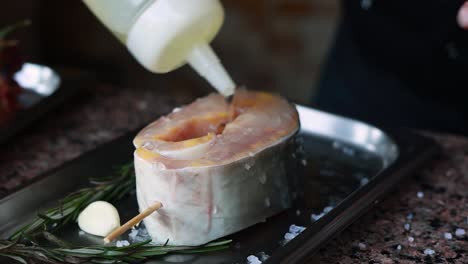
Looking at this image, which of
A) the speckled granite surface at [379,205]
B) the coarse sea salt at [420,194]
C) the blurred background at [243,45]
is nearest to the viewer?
the speckled granite surface at [379,205]

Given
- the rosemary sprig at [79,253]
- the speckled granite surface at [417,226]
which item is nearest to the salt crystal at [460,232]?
the speckled granite surface at [417,226]

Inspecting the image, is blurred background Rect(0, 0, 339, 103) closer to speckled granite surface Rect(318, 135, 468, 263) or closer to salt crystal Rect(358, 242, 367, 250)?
speckled granite surface Rect(318, 135, 468, 263)

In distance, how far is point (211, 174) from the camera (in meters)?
0.95

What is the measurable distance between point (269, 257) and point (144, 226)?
23 centimetres

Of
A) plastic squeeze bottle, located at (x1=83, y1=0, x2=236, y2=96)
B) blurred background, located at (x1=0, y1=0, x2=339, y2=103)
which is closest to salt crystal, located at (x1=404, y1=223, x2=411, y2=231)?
plastic squeeze bottle, located at (x1=83, y1=0, x2=236, y2=96)

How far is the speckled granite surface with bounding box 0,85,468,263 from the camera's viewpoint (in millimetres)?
1018

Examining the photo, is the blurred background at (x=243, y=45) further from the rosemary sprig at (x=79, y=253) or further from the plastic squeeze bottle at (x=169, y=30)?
the rosemary sprig at (x=79, y=253)

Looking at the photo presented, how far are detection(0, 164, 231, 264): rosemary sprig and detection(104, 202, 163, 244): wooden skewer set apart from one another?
0.02 metres

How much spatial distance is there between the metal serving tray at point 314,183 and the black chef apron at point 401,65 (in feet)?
0.31

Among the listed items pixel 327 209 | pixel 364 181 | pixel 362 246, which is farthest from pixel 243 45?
pixel 362 246

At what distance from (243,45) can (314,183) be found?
5.97 ft

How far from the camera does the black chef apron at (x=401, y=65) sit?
150cm

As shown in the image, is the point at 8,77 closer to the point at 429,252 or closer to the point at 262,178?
the point at 262,178

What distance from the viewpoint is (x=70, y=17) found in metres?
3.16
